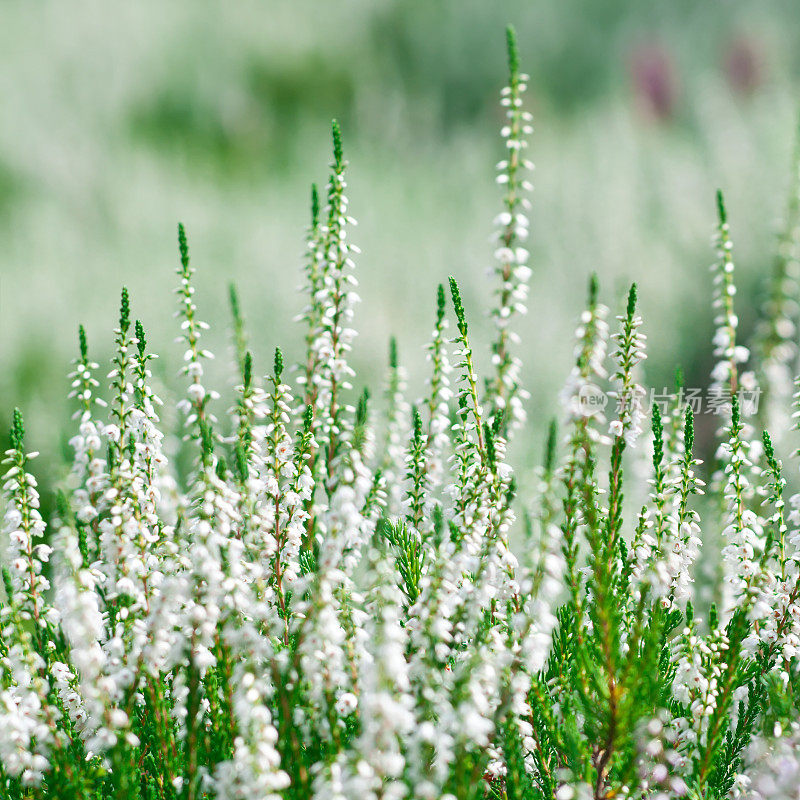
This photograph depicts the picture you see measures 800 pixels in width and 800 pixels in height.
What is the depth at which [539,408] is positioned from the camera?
9.16 metres

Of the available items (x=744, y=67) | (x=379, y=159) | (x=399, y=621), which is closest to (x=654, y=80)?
(x=744, y=67)

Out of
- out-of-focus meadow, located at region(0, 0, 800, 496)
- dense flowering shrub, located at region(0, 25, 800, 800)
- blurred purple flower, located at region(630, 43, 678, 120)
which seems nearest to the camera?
dense flowering shrub, located at region(0, 25, 800, 800)

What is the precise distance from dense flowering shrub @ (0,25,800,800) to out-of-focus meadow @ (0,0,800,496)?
18.8 ft

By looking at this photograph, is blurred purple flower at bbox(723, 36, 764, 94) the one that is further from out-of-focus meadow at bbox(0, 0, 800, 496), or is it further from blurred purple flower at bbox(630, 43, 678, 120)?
blurred purple flower at bbox(630, 43, 678, 120)

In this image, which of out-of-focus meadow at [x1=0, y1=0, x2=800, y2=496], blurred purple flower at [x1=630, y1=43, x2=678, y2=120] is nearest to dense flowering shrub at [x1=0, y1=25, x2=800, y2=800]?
out-of-focus meadow at [x1=0, y1=0, x2=800, y2=496]

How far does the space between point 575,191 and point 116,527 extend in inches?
384

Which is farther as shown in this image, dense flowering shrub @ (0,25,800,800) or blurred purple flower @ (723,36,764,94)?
blurred purple flower @ (723,36,764,94)

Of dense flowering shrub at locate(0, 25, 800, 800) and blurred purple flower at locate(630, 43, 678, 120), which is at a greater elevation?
blurred purple flower at locate(630, 43, 678, 120)

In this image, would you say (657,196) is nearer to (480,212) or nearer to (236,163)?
(480,212)

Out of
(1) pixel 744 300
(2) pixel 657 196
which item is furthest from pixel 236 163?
(1) pixel 744 300

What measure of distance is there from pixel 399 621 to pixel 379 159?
11.7m

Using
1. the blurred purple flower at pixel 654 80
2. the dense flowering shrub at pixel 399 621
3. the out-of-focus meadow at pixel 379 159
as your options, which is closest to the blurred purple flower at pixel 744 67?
the out-of-focus meadow at pixel 379 159

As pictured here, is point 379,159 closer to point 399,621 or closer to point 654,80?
point 654,80

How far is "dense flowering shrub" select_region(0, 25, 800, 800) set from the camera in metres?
2.35
